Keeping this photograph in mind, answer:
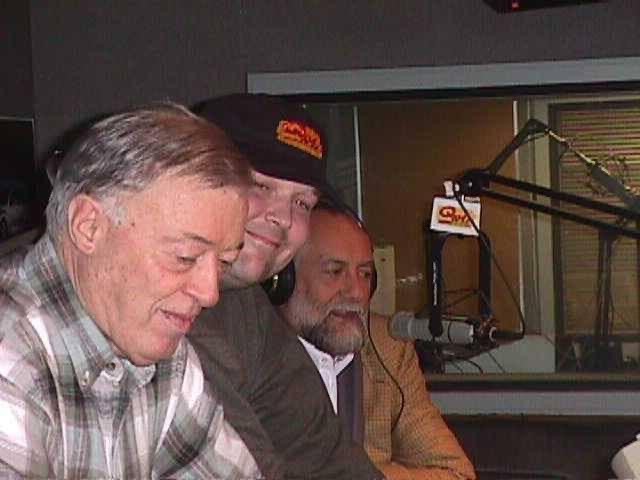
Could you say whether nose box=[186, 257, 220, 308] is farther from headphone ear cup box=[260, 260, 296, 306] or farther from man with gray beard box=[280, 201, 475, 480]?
man with gray beard box=[280, 201, 475, 480]

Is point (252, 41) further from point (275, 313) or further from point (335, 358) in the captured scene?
point (275, 313)

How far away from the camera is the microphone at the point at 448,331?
303 centimetres

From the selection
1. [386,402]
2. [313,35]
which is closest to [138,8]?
[313,35]

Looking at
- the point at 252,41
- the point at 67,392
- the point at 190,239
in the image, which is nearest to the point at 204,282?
the point at 190,239

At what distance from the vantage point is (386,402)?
272cm

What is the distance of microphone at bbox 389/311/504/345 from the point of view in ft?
9.94

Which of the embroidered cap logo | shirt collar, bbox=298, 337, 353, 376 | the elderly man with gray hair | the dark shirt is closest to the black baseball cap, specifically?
the embroidered cap logo

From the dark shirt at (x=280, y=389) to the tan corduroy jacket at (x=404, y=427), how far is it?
69 centimetres

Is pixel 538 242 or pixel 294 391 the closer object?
pixel 294 391

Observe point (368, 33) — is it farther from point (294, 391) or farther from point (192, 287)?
point (192, 287)

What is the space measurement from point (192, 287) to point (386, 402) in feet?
4.86

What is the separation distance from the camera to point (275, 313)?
1896 millimetres

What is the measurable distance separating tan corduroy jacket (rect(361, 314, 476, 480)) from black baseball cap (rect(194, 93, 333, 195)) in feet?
2.79

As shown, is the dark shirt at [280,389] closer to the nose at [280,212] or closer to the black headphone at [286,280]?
the nose at [280,212]
